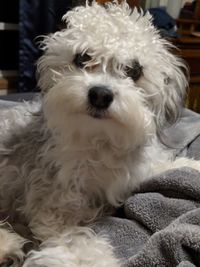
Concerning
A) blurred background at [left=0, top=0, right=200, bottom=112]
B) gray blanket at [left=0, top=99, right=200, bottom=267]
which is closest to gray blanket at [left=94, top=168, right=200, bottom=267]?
gray blanket at [left=0, top=99, right=200, bottom=267]

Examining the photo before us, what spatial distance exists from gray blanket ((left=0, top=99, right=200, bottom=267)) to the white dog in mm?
44

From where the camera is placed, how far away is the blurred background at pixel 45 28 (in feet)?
8.50

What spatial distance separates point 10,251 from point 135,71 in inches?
21.6

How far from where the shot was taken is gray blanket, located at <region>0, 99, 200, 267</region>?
0.98m

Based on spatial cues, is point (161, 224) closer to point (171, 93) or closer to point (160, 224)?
point (160, 224)

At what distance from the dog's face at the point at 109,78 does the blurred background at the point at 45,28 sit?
4.24 feet

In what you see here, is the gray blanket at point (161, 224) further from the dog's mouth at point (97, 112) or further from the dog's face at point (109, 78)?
the dog's mouth at point (97, 112)

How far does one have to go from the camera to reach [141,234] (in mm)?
1143

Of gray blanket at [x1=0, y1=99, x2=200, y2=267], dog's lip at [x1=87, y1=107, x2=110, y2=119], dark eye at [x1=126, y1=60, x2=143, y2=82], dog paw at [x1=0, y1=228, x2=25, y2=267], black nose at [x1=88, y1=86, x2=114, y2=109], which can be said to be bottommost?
dog paw at [x1=0, y1=228, x2=25, y2=267]

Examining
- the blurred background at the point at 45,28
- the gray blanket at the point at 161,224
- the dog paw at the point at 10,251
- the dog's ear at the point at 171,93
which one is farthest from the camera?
the blurred background at the point at 45,28

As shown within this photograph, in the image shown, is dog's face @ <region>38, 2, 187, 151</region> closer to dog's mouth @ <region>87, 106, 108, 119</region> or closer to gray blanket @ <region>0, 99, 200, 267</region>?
dog's mouth @ <region>87, 106, 108, 119</region>

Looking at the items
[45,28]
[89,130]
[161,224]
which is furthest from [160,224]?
[45,28]

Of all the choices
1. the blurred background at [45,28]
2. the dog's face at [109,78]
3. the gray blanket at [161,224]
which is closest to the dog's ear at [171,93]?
the dog's face at [109,78]

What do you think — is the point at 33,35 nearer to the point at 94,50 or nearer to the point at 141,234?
the point at 94,50
